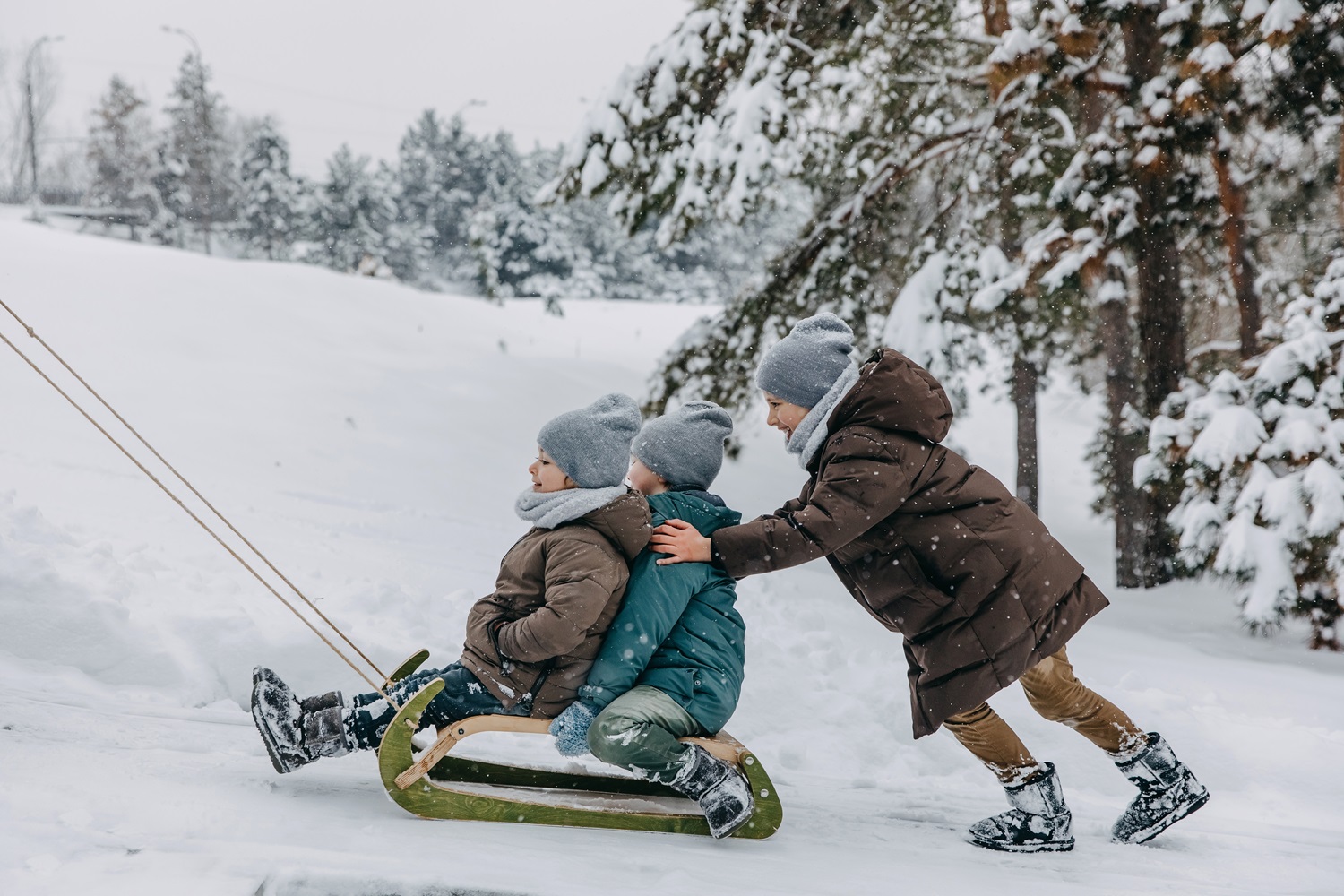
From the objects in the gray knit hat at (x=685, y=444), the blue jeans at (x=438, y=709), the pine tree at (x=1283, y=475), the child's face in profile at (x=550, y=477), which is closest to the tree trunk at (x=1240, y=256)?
the pine tree at (x=1283, y=475)

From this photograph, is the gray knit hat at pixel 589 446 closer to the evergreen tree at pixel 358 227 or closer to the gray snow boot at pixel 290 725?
the gray snow boot at pixel 290 725

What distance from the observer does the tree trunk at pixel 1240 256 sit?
8.85 m

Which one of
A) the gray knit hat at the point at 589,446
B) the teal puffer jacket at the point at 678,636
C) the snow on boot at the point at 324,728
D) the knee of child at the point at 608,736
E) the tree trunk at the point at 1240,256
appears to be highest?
the tree trunk at the point at 1240,256

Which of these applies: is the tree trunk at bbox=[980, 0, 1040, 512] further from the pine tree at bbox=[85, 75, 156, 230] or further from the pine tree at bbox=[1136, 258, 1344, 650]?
the pine tree at bbox=[85, 75, 156, 230]

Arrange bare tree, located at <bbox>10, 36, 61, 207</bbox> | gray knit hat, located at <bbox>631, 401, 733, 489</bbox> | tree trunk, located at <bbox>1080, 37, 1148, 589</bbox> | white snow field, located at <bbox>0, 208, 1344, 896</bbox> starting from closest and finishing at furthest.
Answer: white snow field, located at <bbox>0, 208, 1344, 896</bbox>
gray knit hat, located at <bbox>631, 401, 733, 489</bbox>
tree trunk, located at <bbox>1080, 37, 1148, 589</bbox>
bare tree, located at <bbox>10, 36, 61, 207</bbox>

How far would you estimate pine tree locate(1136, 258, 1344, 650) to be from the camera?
6.52 m

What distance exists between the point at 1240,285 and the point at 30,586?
10.5 metres

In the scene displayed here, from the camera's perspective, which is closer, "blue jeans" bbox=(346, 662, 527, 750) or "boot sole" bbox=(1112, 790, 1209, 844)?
"blue jeans" bbox=(346, 662, 527, 750)

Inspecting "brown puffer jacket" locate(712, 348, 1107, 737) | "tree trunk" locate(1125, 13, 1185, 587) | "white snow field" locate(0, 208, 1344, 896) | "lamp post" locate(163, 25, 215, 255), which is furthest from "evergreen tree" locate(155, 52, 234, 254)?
"brown puffer jacket" locate(712, 348, 1107, 737)

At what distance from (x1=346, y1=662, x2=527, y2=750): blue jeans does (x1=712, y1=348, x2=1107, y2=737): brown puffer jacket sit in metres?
0.89

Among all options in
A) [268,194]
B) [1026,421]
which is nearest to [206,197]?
[268,194]

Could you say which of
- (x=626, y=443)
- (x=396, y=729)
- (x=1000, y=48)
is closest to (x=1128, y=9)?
(x=1000, y=48)

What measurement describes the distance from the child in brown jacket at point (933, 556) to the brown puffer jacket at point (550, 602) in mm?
154

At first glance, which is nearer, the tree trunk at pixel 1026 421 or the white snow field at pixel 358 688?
the white snow field at pixel 358 688
